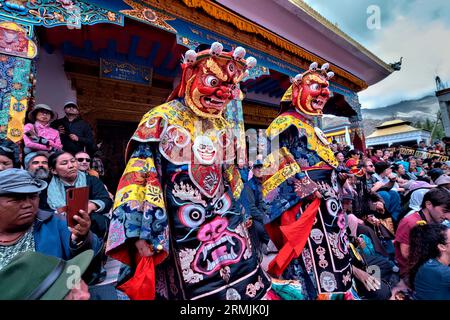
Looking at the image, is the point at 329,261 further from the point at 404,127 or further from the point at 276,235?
the point at 404,127

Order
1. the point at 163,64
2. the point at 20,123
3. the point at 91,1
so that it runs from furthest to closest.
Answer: the point at 163,64 → the point at 91,1 → the point at 20,123

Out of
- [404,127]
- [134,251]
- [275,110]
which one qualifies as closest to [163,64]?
[275,110]

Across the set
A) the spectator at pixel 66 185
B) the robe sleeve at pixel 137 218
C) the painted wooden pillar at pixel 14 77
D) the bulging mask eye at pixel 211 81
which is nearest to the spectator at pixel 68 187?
the spectator at pixel 66 185

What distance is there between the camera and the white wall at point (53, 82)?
4.56 meters

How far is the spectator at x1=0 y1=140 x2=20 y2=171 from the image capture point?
6.40 ft

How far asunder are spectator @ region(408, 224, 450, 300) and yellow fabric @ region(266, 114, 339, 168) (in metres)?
0.85

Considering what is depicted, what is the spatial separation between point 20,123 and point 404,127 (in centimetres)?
3593

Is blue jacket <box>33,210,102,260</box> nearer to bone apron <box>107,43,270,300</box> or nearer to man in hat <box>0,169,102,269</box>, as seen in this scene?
man in hat <box>0,169,102,269</box>

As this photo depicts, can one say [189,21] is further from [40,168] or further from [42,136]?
[40,168]

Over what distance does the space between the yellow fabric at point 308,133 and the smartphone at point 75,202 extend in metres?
1.58

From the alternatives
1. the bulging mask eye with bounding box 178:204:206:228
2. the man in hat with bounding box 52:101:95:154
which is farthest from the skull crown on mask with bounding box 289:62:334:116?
the man in hat with bounding box 52:101:95:154

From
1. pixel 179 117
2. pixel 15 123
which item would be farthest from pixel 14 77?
pixel 179 117

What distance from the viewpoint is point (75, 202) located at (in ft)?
3.40
